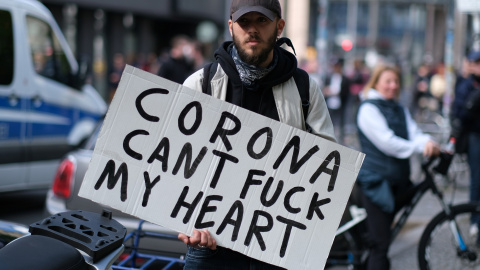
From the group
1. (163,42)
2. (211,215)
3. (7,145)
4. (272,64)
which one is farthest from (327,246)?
(163,42)

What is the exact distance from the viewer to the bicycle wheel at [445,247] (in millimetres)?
5148

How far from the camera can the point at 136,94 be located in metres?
3.01

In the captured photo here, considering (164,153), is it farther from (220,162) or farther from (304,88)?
(304,88)

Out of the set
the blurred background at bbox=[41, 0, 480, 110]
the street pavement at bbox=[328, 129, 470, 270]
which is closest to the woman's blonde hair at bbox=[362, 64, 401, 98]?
the street pavement at bbox=[328, 129, 470, 270]

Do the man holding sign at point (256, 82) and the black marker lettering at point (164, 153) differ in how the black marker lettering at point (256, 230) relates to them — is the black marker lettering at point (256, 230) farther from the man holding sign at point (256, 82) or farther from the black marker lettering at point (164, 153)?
the black marker lettering at point (164, 153)

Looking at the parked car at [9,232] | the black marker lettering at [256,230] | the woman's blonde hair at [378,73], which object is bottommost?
the parked car at [9,232]

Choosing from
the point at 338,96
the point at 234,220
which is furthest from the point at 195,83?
the point at 338,96

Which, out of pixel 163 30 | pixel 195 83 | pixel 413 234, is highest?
pixel 163 30

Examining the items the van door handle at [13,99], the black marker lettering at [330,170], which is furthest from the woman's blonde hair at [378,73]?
the van door handle at [13,99]

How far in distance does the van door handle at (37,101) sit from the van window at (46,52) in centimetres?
30

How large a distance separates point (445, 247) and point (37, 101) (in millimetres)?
4896

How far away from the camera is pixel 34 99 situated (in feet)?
26.8

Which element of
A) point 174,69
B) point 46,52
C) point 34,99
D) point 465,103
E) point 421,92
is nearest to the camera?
point 465,103

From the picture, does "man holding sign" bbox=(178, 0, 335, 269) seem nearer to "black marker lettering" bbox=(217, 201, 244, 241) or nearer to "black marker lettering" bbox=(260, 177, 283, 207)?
"black marker lettering" bbox=(217, 201, 244, 241)
